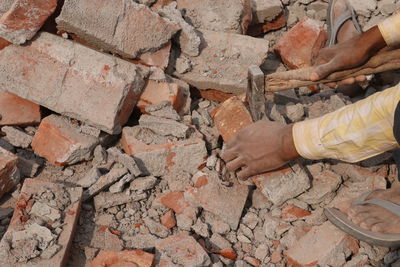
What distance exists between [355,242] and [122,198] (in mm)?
1477

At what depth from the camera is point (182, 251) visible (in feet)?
8.55

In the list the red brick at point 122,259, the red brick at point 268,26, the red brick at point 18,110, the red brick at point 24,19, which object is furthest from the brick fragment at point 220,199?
the red brick at point 268,26

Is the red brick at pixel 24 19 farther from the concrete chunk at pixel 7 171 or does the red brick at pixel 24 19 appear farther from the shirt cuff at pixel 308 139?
the shirt cuff at pixel 308 139

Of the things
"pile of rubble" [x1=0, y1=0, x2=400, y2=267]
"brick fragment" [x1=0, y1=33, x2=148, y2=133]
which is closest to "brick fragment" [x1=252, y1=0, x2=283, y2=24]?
"pile of rubble" [x1=0, y1=0, x2=400, y2=267]

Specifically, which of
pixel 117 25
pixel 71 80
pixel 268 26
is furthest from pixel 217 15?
pixel 71 80

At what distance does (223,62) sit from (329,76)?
934mm

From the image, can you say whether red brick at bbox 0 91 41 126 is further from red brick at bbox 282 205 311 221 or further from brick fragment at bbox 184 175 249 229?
red brick at bbox 282 205 311 221

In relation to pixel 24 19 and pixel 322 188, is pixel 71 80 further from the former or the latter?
pixel 322 188

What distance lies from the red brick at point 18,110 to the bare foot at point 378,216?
2.25 meters

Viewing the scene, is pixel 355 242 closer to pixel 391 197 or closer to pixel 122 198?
pixel 391 197

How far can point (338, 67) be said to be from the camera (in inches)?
116

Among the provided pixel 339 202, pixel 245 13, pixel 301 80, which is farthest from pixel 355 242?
pixel 245 13

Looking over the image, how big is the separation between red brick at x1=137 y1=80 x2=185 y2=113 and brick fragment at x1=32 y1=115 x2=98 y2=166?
452mm

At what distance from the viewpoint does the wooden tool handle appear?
3002mm
